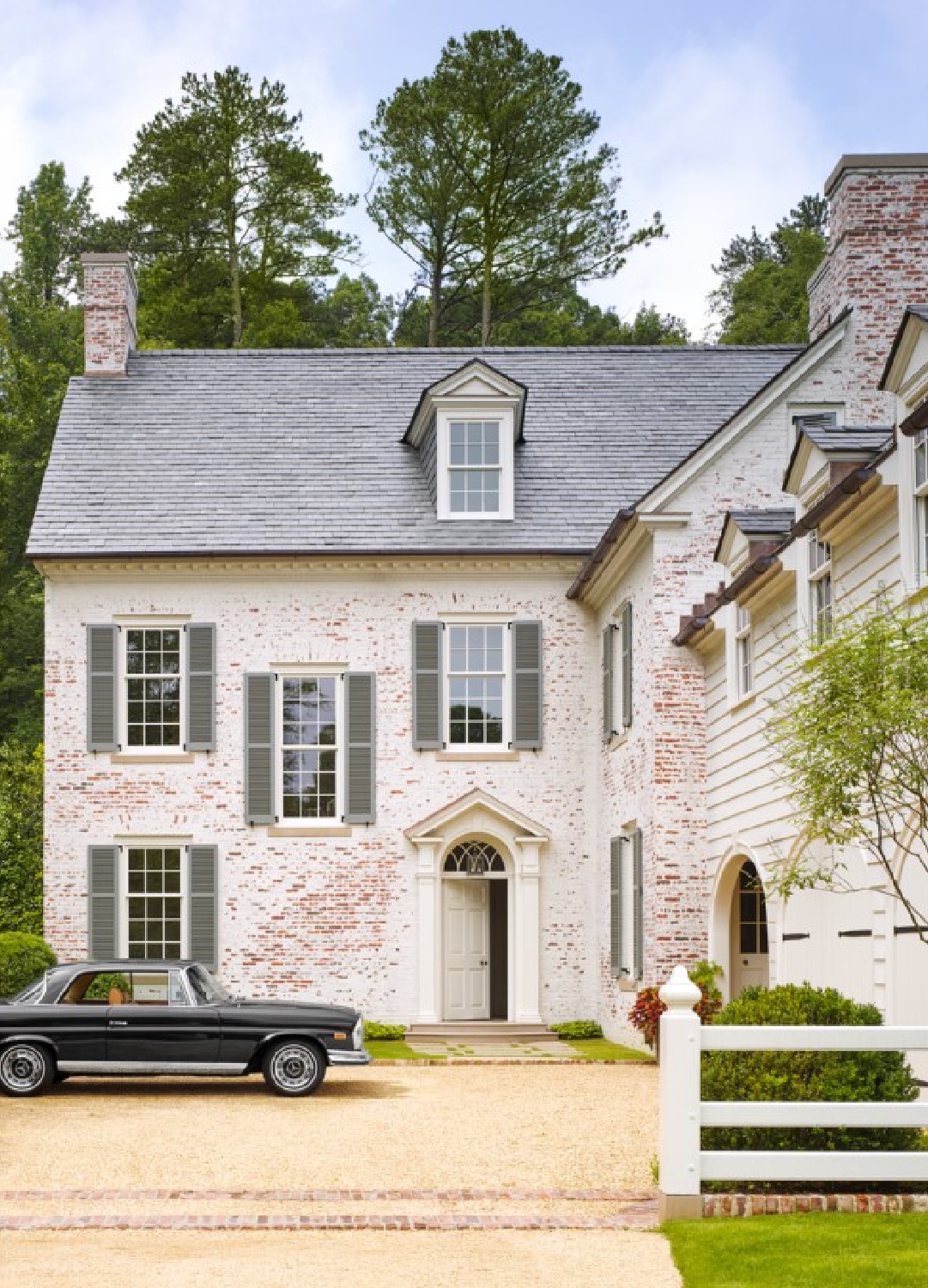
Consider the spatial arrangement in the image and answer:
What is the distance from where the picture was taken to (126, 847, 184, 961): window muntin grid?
85.5 ft

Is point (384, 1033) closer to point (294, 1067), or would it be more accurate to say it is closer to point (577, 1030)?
point (577, 1030)

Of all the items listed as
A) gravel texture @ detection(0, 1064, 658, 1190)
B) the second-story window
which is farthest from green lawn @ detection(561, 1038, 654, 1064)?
the second-story window

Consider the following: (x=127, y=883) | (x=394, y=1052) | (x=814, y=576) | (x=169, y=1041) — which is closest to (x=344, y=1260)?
(x=169, y=1041)

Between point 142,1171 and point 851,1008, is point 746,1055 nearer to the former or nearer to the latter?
point 851,1008

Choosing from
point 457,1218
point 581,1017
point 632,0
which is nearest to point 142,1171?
point 457,1218

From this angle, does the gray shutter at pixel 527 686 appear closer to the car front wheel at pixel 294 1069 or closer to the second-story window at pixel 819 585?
the car front wheel at pixel 294 1069

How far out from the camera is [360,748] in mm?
26344

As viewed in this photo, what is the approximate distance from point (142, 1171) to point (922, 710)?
5.96 meters

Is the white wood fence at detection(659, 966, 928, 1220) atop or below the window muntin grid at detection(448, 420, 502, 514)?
below

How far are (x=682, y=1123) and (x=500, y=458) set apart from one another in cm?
1746

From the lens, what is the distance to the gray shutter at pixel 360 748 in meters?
26.3

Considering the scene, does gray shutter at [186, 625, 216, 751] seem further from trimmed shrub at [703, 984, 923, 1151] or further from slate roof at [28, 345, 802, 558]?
trimmed shrub at [703, 984, 923, 1151]

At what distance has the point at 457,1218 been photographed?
10578 mm

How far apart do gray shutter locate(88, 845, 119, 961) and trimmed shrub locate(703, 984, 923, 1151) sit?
15.8 m
